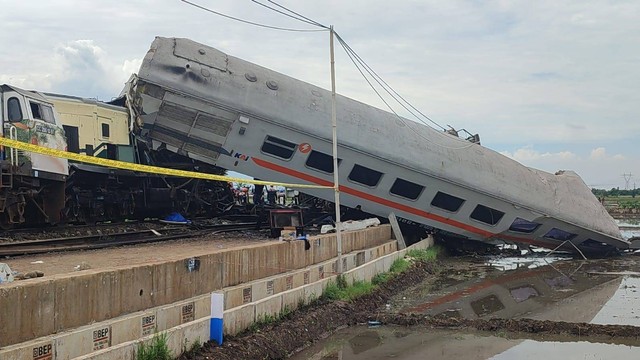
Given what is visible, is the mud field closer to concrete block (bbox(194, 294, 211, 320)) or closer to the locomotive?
concrete block (bbox(194, 294, 211, 320))

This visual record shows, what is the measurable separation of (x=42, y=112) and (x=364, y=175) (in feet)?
32.0

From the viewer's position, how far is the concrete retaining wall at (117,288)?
20.2 feet

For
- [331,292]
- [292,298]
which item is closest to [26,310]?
[292,298]

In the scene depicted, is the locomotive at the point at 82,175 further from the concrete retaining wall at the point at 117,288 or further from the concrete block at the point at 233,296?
the concrete block at the point at 233,296

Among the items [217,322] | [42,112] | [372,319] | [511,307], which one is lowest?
[511,307]

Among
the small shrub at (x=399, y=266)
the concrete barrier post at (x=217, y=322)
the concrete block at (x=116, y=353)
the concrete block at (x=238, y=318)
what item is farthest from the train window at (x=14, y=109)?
the small shrub at (x=399, y=266)

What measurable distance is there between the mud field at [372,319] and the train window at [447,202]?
6282 mm

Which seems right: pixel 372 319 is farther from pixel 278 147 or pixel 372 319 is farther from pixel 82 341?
pixel 278 147

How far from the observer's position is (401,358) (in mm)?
9680

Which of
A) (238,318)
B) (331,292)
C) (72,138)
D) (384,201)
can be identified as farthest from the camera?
(384,201)

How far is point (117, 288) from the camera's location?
7496 mm

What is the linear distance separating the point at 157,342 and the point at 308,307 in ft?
15.2

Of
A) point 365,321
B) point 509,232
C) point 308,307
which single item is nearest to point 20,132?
point 308,307

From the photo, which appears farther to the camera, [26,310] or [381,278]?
[381,278]
